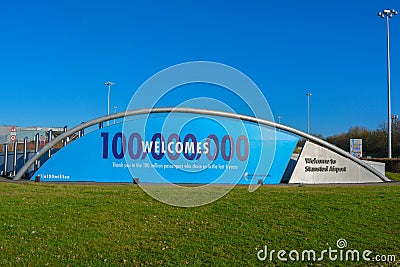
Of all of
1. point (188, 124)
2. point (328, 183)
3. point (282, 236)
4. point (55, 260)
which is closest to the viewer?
point (55, 260)

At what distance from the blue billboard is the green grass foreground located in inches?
240

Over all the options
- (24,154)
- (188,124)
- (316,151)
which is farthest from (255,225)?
(24,154)

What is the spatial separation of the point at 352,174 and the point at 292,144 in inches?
134

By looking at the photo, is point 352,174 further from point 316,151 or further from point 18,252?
point 18,252

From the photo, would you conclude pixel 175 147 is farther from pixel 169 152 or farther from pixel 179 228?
pixel 179 228

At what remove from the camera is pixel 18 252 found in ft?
25.0

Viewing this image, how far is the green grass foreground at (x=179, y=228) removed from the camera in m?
7.64

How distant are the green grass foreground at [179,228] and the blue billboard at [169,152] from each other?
20.0ft


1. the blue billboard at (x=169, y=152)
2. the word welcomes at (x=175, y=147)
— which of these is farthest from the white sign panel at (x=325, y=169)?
the word welcomes at (x=175, y=147)

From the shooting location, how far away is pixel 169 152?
770 inches

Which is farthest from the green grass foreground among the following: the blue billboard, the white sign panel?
the white sign panel

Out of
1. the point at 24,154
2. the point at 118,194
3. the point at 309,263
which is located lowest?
the point at 309,263

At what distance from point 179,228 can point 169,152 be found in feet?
33.5

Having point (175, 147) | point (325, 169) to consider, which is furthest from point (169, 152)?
point (325, 169)
